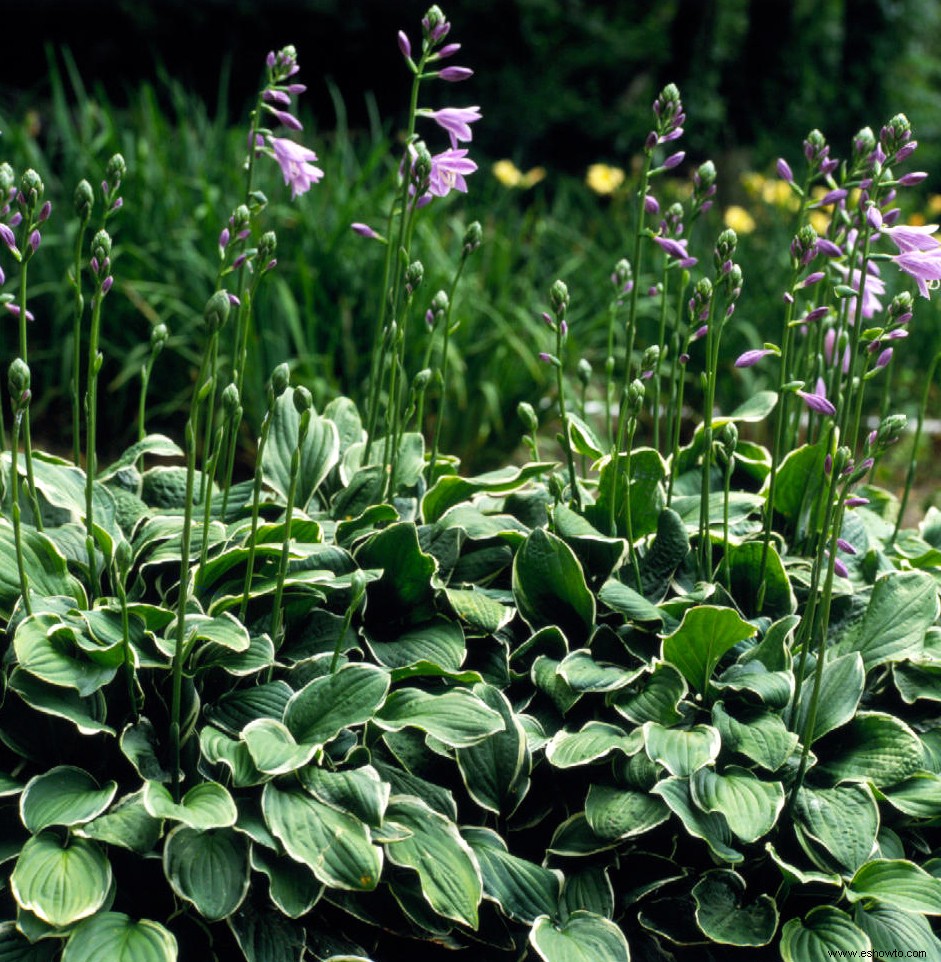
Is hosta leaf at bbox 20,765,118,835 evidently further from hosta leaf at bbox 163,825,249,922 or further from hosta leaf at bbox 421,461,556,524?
hosta leaf at bbox 421,461,556,524

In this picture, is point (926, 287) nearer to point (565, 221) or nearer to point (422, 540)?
point (422, 540)

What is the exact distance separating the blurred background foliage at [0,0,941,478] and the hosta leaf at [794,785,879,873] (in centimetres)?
262

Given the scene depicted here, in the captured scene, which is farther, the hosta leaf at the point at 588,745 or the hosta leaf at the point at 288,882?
the hosta leaf at the point at 588,745

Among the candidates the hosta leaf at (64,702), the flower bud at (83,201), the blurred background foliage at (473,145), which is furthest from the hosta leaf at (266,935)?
the blurred background foliage at (473,145)

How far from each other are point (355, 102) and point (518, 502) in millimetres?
9044

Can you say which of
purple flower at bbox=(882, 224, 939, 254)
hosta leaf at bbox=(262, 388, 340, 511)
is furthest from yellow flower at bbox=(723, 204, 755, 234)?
purple flower at bbox=(882, 224, 939, 254)

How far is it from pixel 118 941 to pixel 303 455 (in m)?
1.09

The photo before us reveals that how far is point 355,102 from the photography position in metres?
10.6

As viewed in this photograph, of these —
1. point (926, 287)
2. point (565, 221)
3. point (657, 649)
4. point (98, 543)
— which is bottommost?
point (565, 221)

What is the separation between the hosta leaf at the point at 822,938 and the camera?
68.6 inches

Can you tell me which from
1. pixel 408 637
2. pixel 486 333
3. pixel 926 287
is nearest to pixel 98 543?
pixel 408 637

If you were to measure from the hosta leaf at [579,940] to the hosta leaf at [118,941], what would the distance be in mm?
527

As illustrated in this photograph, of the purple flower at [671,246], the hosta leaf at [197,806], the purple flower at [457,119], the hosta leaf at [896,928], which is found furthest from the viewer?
the purple flower at [457,119]

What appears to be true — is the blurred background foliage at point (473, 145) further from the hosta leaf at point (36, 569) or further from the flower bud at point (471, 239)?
the hosta leaf at point (36, 569)
